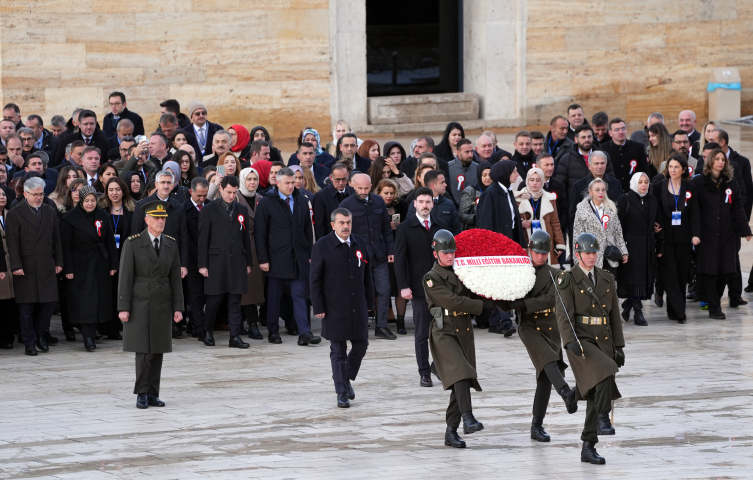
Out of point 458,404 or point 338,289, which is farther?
point 338,289

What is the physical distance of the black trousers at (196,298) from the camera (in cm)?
1322

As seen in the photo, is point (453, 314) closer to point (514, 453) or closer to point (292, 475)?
point (514, 453)

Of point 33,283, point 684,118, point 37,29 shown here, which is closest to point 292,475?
point 33,283

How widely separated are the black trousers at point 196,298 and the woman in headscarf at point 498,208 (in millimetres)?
3071

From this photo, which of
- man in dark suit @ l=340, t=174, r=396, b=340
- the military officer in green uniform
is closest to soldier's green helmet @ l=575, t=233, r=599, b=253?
the military officer in green uniform

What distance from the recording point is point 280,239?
13.0m

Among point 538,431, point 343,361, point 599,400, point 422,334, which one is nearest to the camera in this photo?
point 599,400

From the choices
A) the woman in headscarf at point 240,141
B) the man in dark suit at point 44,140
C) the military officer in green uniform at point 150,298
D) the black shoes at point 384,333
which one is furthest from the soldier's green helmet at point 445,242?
the man in dark suit at point 44,140

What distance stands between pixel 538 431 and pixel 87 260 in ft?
19.1

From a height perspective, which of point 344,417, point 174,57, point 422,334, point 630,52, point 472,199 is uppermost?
point 630,52

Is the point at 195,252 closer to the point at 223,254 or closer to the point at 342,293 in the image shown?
the point at 223,254

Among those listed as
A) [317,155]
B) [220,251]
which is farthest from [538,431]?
[317,155]

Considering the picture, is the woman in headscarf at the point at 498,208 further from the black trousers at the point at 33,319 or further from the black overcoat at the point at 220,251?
the black trousers at the point at 33,319

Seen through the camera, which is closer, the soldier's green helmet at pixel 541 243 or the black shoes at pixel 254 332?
the soldier's green helmet at pixel 541 243
